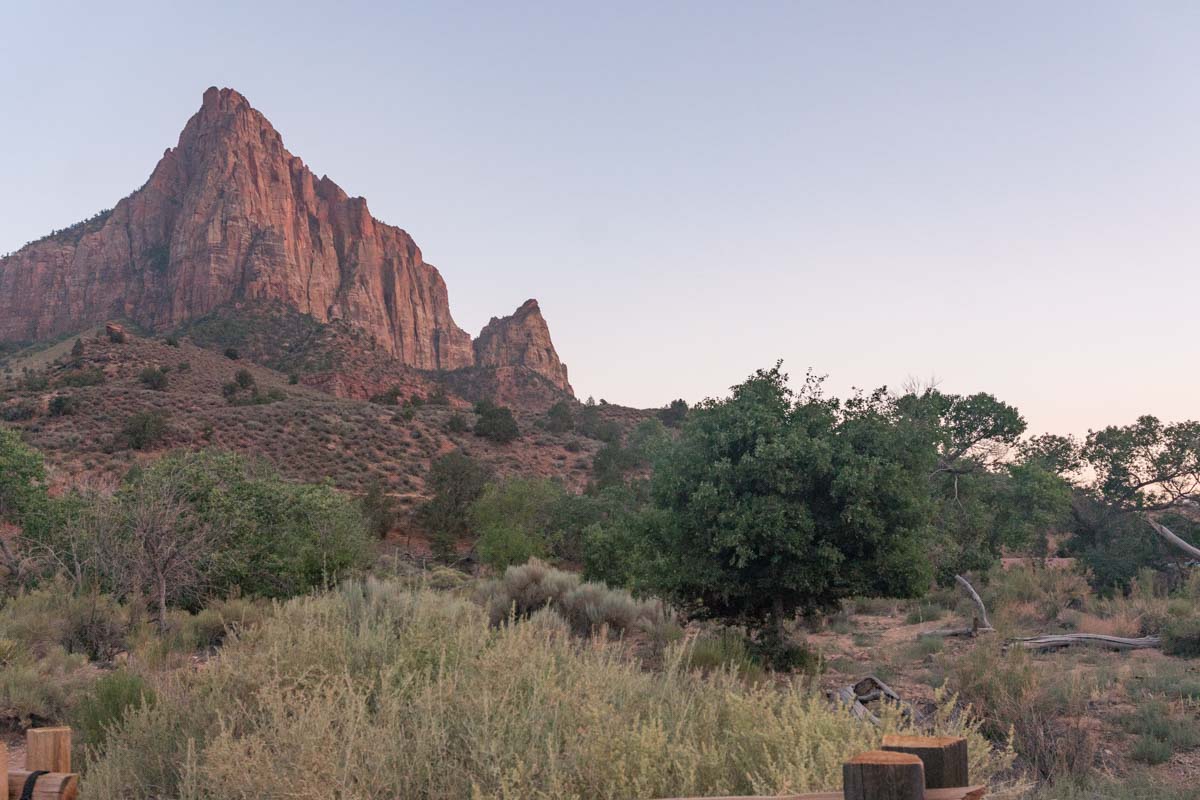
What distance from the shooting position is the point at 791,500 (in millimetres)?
11539

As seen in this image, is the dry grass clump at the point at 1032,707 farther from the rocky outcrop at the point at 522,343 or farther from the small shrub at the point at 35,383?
the rocky outcrop at the point at 522,343

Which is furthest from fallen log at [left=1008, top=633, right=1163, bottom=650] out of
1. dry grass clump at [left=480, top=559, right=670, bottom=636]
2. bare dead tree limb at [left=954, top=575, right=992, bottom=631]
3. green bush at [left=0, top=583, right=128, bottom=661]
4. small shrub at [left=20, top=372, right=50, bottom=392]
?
small shrub at [left=20, top=372, right=50, bottom=392]

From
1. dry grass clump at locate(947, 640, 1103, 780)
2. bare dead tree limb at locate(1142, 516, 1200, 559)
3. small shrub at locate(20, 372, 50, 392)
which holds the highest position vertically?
small shrub at locate(20, 372, 50, 392)

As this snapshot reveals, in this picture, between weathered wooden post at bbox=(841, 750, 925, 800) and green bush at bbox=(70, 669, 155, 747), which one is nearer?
weathered wooden post at bbox=(841, 750, 925, 800)

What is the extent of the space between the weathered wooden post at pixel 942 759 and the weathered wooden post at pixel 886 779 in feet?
0.58

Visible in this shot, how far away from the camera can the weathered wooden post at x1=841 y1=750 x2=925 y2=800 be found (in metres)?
2.15

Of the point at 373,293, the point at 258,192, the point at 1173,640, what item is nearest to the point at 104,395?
the point at 1173,640

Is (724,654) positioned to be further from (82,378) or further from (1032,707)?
(82,378)

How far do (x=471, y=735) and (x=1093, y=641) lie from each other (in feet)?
49.1

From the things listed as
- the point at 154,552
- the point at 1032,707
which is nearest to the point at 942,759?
the point at 1032,707

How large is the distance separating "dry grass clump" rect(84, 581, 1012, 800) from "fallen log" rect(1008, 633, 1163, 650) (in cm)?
1144

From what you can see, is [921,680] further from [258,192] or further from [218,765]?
[258,192]

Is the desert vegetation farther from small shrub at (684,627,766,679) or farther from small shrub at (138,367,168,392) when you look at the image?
small shrub at (138,367,168,392)

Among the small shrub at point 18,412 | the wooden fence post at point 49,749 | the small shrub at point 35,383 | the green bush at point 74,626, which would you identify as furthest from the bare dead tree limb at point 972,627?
the small shrub at point 35,383
